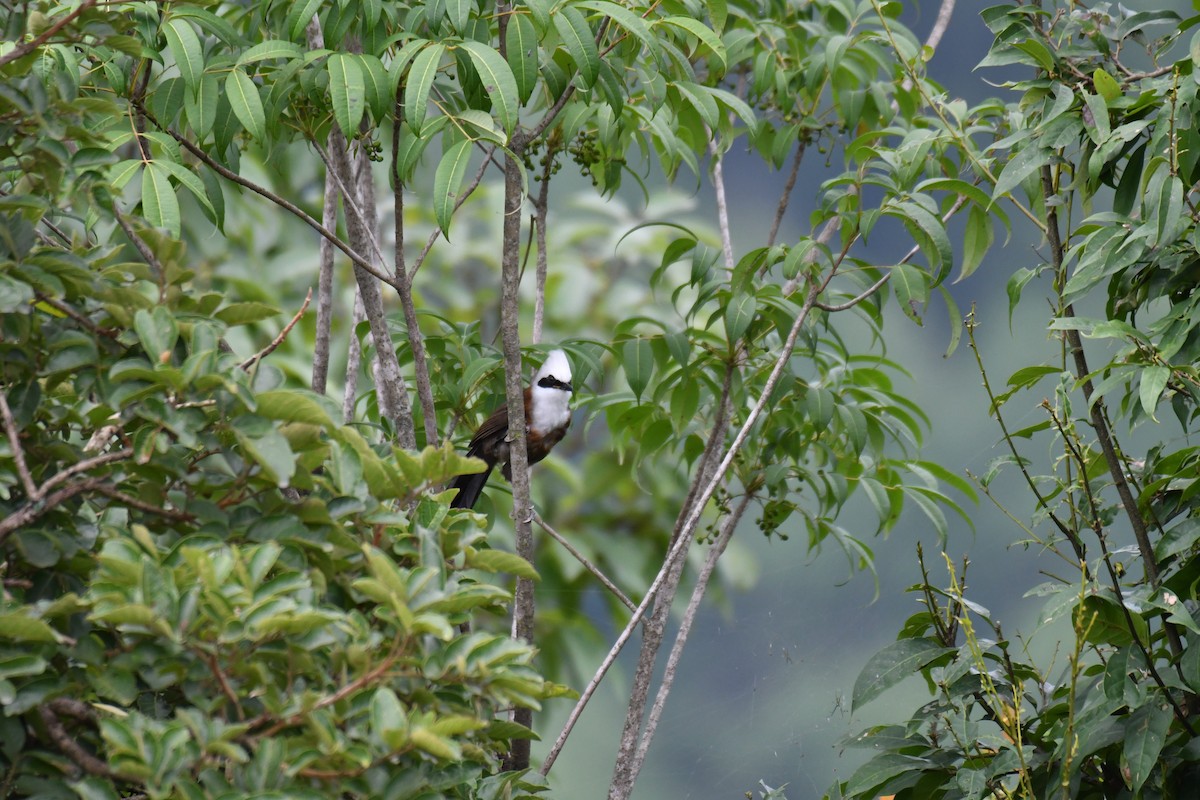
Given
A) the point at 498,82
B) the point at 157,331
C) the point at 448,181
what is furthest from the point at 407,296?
the point at 157,331

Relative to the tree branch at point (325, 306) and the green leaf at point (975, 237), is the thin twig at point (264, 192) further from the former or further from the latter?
the green leaf at point (975, 237)

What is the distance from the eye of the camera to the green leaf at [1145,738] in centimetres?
131

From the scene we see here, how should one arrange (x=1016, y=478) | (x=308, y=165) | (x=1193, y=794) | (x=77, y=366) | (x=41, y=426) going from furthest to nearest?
(x=308, y=165) → (x=1016, y=478) → (x=1193, y=794) → (x=41, y=426) → (x=77, y=366)

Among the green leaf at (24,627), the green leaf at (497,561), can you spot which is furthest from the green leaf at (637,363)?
the green leaf at (24,627)

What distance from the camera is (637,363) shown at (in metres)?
1.87

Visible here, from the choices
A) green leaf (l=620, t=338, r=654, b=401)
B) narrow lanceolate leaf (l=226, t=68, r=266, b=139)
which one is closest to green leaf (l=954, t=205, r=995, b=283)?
green leaf (l=620, t=338, r=654, b=401)

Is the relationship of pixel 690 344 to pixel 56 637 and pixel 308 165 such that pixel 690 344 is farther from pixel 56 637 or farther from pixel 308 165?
pixel 308 165

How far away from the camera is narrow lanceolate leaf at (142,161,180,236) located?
1371 millimetres

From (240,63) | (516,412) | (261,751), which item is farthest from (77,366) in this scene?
(516,412)

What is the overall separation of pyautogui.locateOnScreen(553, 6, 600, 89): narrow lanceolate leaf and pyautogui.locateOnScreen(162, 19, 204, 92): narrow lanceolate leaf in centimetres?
43

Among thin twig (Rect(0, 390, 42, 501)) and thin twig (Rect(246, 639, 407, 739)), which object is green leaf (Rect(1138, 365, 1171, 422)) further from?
thin twig (Rect(0, 390, 42, 501))

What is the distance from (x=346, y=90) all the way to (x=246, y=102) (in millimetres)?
151

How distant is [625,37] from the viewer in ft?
5.32

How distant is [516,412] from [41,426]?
71 cm
